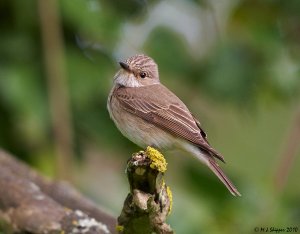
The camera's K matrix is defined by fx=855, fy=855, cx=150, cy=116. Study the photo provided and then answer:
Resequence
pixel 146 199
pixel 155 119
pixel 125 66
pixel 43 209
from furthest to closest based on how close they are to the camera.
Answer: pixel 125 66 < pixel 155 119 < pixel 43 209 < pixel 146 199

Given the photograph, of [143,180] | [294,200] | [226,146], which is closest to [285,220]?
[294,200]

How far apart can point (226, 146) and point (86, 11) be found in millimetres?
2104

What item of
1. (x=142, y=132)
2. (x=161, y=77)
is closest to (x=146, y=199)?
(x=142, y=132)

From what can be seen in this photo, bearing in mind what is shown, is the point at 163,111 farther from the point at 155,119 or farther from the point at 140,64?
the point at 140,64

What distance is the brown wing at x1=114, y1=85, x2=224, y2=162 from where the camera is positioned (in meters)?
4.39

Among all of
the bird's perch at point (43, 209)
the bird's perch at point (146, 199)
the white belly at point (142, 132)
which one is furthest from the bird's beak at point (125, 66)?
the bird's perch at point (146, 199)

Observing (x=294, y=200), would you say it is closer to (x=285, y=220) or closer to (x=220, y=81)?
(x=285, y=220)

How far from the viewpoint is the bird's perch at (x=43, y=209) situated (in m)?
4.34

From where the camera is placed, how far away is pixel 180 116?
14.7ft

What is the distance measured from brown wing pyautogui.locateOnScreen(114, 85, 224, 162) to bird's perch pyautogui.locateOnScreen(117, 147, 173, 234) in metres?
0.95

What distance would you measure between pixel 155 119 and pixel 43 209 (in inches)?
29.8

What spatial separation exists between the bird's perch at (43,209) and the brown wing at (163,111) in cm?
57

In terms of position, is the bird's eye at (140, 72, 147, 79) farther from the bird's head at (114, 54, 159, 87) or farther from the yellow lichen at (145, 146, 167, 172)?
the yellow lichen at (145, 146, 167, 172)

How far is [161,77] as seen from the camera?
5.95 metres
